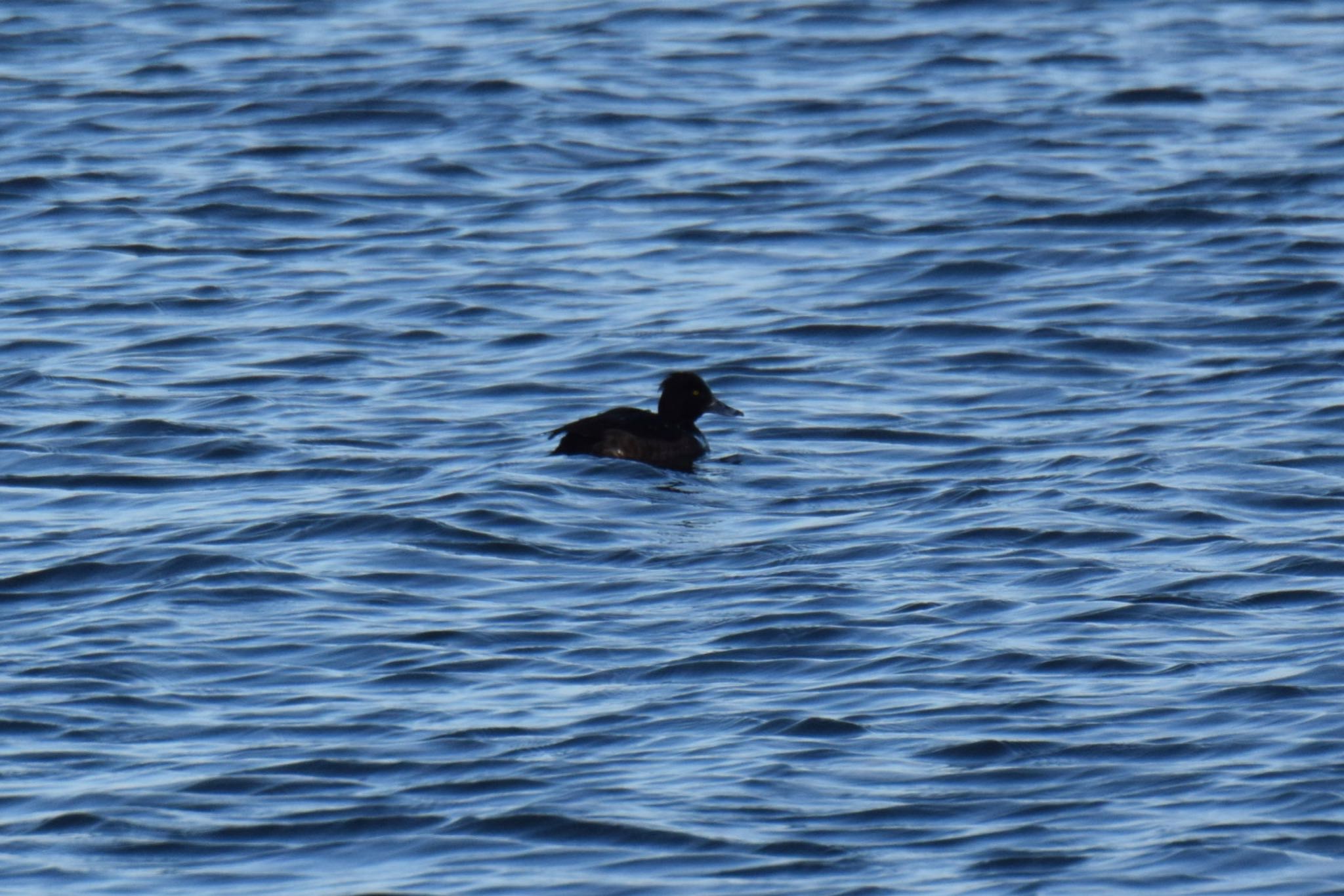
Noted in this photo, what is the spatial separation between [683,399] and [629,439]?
64cm

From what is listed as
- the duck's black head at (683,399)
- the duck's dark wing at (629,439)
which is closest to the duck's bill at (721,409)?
the duck's black head at (683,399)

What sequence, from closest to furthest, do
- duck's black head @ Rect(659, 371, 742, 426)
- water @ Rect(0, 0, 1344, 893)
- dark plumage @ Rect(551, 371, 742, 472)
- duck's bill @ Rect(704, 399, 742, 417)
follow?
water @ Rect(0, 0, 1344, 893)
dark plumage @ Rect(551, 371, 742, 472)
duck's black head @ Rect(659, 371, 742, 426)
duck's bill @ Rect(704, 399, 742, 417)

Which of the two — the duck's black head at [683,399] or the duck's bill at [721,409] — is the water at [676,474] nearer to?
the duck's bill at [721,409]

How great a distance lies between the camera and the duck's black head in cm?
1318

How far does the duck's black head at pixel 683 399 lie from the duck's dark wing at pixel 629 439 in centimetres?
34

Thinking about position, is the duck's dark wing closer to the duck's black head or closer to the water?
the water

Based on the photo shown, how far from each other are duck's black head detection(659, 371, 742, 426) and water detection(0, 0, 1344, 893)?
399 millimetres

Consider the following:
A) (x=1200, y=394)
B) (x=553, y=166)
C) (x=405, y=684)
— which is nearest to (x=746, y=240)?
(x=553, y=166)

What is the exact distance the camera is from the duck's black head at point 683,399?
43.2 ft

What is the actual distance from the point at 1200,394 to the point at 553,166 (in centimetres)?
762

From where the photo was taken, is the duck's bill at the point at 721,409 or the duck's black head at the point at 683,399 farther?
the duck's bill at the point at 721,409

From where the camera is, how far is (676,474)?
41.7 ft

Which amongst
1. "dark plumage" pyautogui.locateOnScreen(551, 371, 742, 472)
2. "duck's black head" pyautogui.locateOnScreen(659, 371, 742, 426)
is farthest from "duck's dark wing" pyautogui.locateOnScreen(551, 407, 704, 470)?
"duck's black head" pyautogui.locateOnScreen(659, 371, 742, 426)

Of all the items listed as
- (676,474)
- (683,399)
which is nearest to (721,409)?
(683,399)
